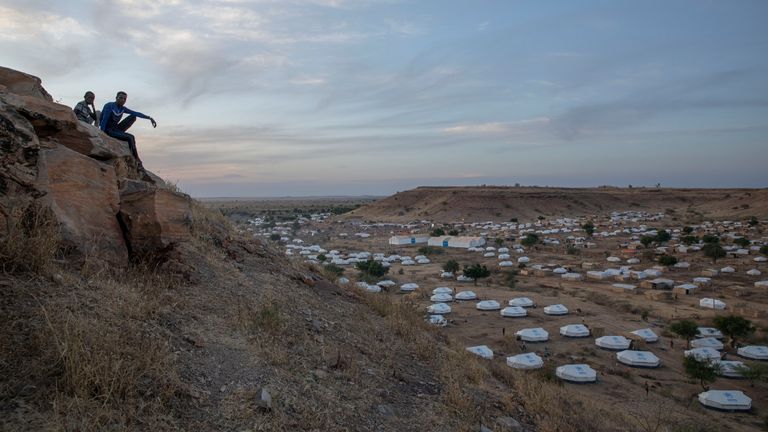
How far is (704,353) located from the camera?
13.7 metres

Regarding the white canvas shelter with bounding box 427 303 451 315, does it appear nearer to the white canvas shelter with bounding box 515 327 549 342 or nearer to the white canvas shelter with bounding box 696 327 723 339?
the white canvas shelter with bounding box 515 327 549 342

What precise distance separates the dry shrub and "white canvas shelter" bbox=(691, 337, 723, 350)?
55.0 ft

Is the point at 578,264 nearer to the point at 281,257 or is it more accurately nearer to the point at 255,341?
the point at 281,257

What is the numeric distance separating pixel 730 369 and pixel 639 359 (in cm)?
229

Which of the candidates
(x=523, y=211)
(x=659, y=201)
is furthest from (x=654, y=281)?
(x=659, y=201)

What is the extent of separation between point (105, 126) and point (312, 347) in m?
4.24

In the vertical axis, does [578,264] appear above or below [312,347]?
below

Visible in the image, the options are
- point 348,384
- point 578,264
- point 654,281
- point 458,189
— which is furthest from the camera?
point 458,189

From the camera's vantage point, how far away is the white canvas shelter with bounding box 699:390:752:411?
432 inches

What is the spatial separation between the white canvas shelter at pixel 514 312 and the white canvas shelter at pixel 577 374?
570 centimetres

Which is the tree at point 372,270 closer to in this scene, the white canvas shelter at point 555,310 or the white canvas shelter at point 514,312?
the white canvas shelter at point 514,312

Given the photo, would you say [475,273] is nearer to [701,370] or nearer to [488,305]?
[488,305]

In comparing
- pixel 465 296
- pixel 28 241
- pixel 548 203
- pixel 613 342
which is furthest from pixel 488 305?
pixel 548 203

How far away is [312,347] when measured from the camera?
195 inches
